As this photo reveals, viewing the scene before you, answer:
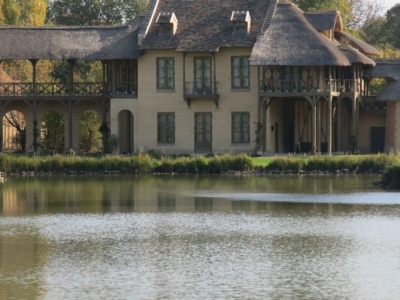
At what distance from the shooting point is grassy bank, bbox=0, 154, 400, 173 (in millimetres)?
49625

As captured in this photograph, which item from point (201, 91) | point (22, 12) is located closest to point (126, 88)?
point (201, 91)

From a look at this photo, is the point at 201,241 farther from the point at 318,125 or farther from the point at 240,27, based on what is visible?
the point at 240,27

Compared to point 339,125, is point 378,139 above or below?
below

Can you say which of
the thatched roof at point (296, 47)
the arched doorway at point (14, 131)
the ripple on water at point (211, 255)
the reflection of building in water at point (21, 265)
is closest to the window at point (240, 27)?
the thatched roof at point (296, 47)

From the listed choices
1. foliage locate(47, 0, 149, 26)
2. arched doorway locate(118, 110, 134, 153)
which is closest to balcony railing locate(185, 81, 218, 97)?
arched doorway locate(118, 110, 134, 153)

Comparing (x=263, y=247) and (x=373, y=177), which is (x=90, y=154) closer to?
(x=373, y=177)

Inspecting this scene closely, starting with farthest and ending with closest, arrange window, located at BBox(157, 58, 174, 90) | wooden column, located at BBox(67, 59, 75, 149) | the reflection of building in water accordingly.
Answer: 1. wooden column, located at BBox(67, 59, 75, 149)
2. window, located at BBox(157, 58, 174, 90)
3. the reflection of building in water

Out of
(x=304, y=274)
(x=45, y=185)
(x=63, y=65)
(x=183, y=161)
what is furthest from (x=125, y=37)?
(x=304, y=274)

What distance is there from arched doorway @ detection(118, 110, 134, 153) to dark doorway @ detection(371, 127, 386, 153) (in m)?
12.6

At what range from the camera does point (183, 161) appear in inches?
2002

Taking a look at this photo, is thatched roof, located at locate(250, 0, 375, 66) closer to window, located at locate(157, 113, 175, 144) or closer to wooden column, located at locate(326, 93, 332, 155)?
wooden column, located at locate(326, 93, 332, 155)

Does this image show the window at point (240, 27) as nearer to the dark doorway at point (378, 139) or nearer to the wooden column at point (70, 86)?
the dark doorway at point (378, 139)

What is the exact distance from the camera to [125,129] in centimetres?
6034

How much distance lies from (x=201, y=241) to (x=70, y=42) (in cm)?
3089
